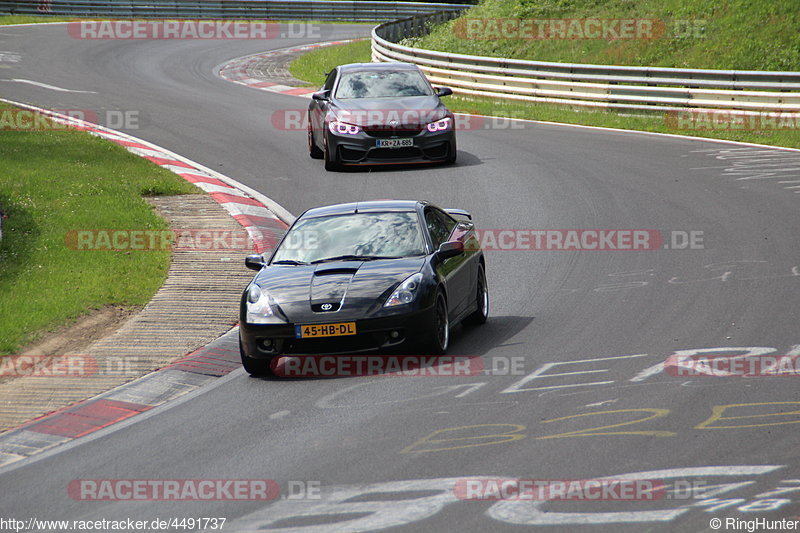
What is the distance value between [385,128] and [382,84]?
1.36m

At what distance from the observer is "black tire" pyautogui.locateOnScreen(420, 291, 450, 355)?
9336mm

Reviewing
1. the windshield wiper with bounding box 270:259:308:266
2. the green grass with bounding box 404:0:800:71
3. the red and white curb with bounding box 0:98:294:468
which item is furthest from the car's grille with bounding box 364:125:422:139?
the green grass with bounding box 404:0:800:71

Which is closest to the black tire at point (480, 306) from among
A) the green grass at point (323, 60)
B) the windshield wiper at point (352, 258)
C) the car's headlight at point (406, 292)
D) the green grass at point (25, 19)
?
the windshield wiper at point (352, 258)

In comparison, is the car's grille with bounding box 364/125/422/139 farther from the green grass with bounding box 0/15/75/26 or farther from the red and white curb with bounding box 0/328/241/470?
Result: the green grass with bounding box 0/15/75/26

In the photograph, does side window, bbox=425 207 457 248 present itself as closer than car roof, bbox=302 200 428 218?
Yes

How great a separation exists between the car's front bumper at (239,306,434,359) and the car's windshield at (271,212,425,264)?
3.27 ft

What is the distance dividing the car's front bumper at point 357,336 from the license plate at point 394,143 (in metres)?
9.97

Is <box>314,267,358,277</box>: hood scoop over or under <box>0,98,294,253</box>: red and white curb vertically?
over

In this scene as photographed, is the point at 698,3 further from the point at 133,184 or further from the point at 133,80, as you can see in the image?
the point at 133,184

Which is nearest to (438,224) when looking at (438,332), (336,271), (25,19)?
(336,271)

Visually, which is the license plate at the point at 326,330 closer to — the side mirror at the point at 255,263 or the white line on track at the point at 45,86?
the side mirror at the point at 255,263

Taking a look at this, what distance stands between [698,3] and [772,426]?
1012 inches

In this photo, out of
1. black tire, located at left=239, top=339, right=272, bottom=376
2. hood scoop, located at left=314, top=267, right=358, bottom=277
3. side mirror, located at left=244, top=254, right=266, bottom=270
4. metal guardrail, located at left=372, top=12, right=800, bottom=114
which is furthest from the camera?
metal guardrail, located at left=372, top=12, right=800, bottom=114

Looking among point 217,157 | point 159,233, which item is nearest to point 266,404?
point 159,233
